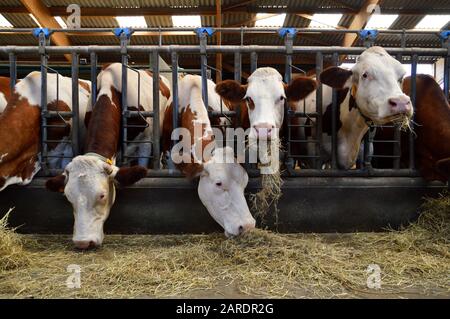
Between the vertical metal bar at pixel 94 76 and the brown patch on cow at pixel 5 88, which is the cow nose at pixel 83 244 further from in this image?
the brown patch on cow at pixel 5 88

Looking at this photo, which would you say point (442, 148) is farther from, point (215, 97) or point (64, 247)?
point (64, 247)

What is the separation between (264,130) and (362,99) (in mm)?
1149

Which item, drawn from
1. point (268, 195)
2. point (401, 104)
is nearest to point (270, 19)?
point (401, 104)

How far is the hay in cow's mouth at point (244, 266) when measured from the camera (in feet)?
8.70

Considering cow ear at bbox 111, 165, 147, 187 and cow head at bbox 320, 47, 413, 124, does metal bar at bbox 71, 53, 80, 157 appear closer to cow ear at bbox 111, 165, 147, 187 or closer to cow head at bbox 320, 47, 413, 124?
cow ear at bbox 111, 165, 147, 187

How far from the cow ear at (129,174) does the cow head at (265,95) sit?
1017 mm

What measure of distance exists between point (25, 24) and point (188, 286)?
12.1m

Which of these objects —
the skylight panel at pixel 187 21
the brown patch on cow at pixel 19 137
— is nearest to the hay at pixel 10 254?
the brown patch on cow at pixel 19 137

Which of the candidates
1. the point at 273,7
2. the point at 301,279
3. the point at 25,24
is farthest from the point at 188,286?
the point at 25,24

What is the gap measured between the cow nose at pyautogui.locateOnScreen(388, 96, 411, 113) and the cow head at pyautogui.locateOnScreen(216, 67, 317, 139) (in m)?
0.85

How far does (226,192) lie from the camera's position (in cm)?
377

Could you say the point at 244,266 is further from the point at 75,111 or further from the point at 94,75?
the point at 94,75

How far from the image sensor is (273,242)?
3420mm

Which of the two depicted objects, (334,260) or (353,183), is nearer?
(334,260)
